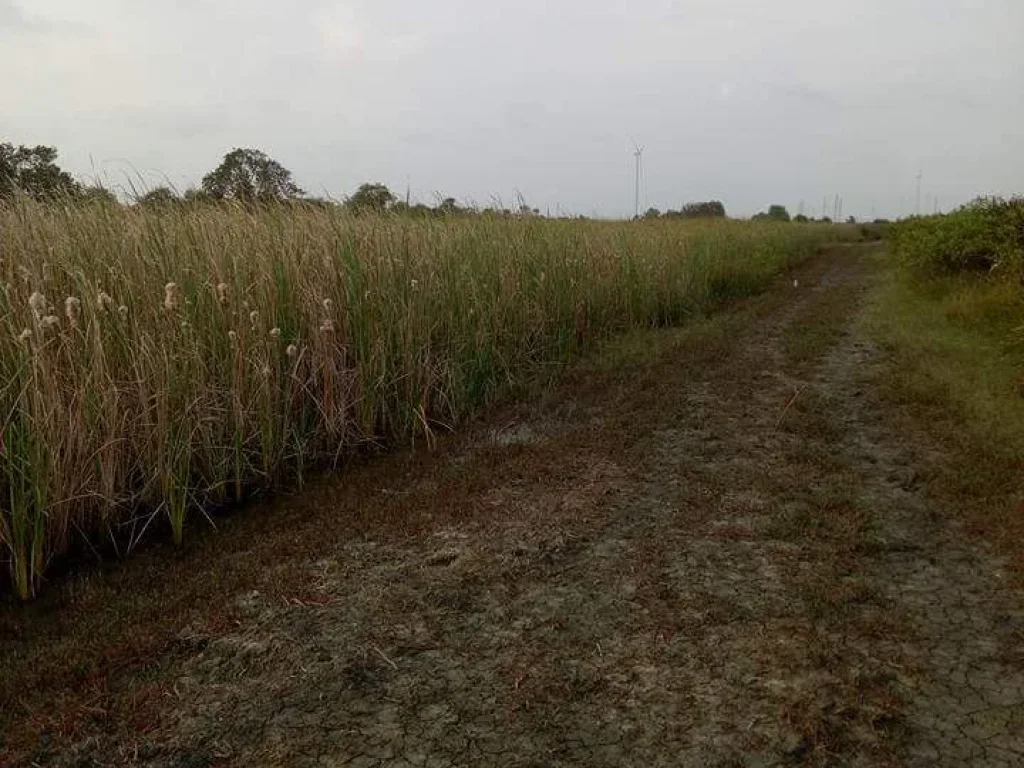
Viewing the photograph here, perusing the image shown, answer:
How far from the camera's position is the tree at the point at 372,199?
5383 millimetres

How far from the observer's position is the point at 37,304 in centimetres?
254

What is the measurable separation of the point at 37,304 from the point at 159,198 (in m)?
2.03

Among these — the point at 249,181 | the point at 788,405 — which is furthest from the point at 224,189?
the point at 788,405

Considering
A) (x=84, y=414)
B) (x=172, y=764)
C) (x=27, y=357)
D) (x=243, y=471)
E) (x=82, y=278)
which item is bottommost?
(x=172, y=764)

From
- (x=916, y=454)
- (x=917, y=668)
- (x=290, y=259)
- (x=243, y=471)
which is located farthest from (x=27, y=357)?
(x=916, y=454)

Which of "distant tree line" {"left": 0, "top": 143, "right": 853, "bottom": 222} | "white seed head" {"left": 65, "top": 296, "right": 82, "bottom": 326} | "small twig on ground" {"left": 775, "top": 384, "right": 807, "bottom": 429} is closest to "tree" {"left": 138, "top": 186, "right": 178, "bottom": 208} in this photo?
"distant tree line" {"left": 0, "top": 143, "right": 853, "bottom": 222}

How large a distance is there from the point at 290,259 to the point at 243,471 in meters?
1.16

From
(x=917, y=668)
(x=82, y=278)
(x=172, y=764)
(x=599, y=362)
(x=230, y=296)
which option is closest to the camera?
(x=172, y=764)

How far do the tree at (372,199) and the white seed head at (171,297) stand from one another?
92.6 inches

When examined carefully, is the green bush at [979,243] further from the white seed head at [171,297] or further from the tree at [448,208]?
the white seed head at [171,297]

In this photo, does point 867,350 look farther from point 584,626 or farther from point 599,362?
point 584,626

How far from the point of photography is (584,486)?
3217mm

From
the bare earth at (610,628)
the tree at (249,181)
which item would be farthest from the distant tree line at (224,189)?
the bare earth at (610,628)

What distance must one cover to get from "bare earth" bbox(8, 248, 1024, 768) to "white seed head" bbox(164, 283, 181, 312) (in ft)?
2.95
